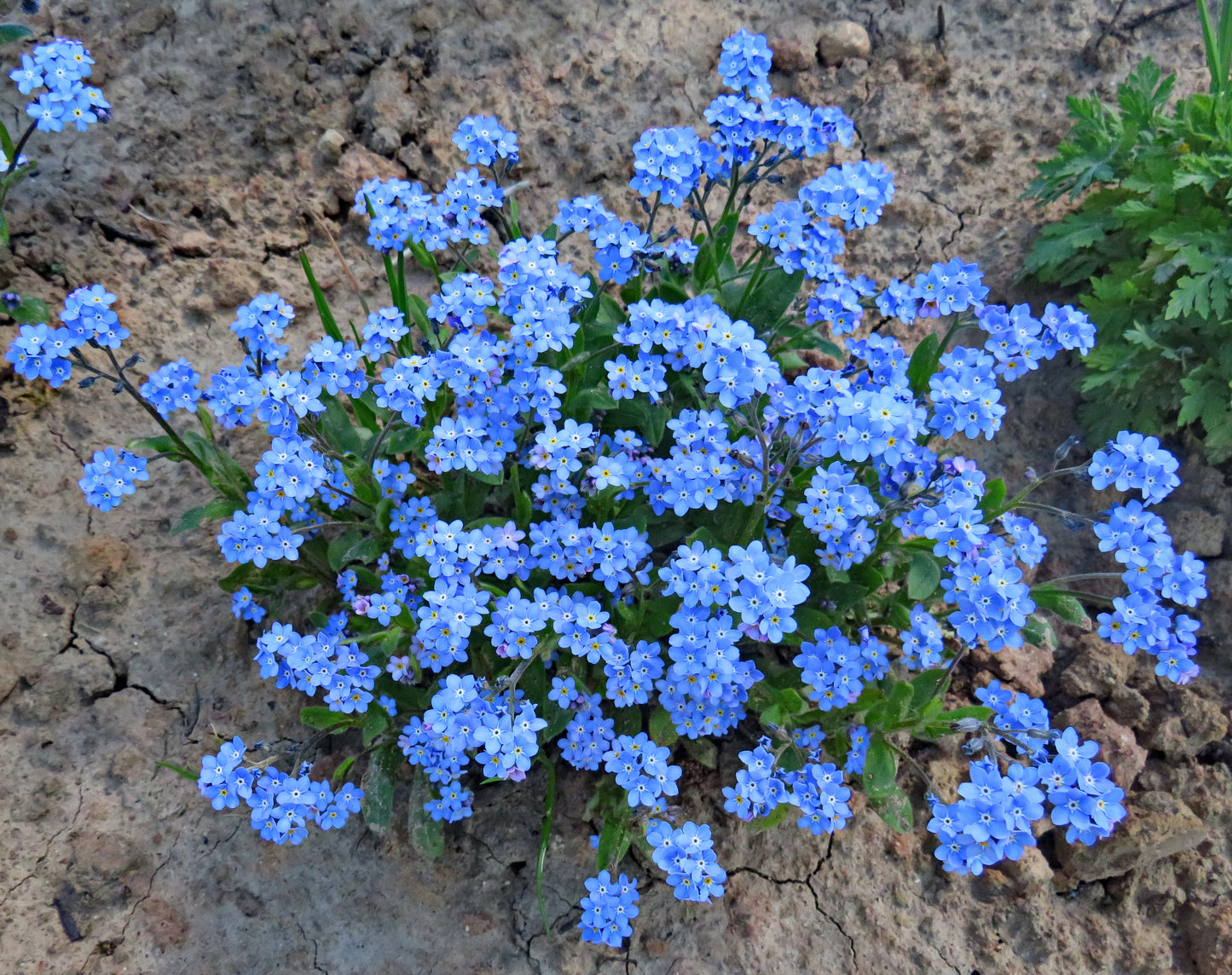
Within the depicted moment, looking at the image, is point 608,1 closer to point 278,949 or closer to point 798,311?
point 798,311

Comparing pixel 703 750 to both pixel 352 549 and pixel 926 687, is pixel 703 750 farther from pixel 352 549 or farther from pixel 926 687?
pixel 352 549

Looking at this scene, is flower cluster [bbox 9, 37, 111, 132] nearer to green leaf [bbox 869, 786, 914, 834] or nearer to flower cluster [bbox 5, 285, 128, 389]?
flower cluster [bbox 5, 285, 128, 389]

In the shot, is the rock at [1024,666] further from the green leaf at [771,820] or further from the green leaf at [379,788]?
the green leaf at [379,788]

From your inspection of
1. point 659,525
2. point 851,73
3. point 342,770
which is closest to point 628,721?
point 659,525

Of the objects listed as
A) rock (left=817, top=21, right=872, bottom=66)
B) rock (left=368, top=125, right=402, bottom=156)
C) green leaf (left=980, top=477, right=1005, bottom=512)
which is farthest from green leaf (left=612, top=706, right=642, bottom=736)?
rock (left=817, top=21, right=872, bottom=66)

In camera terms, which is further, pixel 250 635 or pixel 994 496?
pixel 250 635

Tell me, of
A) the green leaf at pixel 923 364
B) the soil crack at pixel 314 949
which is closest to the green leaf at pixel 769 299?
the green leaf at pixel 923 364

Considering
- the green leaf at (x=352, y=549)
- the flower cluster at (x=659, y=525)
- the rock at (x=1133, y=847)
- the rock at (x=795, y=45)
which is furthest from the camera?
the rock at (x=795, y=45)
